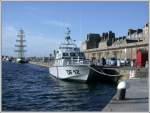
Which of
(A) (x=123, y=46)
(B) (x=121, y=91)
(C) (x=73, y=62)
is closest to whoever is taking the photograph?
(B) (x=121, y=91)

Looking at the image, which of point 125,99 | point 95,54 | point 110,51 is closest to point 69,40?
point 125,99

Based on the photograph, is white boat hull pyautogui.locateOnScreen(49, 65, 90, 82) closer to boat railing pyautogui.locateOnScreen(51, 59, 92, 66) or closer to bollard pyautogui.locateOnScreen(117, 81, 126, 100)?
boat railing pyautogui.locateOnScreen(51, 59, 92, 66)

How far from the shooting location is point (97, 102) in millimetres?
19750

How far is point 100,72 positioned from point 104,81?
1.72m

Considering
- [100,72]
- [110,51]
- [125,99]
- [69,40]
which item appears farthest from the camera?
[110,51]

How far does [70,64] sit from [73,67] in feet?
2.85

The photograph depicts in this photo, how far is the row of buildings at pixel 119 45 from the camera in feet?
212

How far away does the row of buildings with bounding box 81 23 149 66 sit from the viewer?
212 feet

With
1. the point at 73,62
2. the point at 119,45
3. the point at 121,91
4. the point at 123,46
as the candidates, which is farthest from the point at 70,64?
the point at 119,45

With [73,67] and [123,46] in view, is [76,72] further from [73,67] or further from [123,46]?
[123,46]

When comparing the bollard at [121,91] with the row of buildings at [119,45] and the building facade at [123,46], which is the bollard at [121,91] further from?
the building facade at [123,46]

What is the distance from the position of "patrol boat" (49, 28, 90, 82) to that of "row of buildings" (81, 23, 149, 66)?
6.02 m

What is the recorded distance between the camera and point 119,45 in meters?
76.7

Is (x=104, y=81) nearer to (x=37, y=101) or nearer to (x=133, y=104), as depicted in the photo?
(x=37, y=101)
